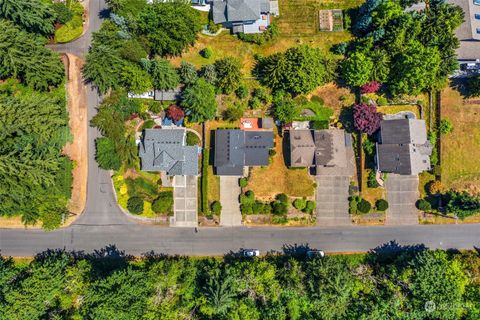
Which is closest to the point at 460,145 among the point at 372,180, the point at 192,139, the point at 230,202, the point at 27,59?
the point at 372,180

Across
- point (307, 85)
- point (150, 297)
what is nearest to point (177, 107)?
point (307, 85)

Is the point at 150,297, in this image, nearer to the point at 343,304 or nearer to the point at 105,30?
the point at 343,304

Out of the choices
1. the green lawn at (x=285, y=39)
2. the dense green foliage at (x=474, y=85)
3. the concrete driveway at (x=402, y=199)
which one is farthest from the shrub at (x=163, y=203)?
the dense green foliage at (x=474, y=85)

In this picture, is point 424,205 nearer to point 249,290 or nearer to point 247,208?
point 247,208

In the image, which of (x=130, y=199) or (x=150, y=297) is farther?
(x=130, y=199)

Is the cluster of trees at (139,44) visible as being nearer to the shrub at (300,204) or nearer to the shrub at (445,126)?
the shrub at (300,204)

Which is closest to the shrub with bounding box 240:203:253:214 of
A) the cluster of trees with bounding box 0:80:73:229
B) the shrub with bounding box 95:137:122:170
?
the shrub with bounding box 95:137:122:170

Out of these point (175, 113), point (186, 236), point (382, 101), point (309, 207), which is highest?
point (382, 101)
